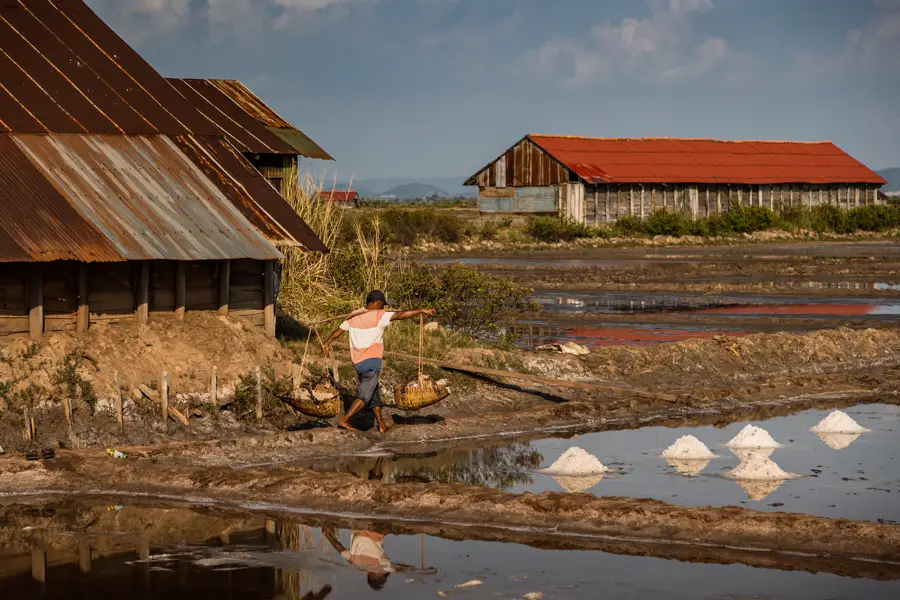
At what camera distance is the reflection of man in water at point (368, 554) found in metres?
10.4

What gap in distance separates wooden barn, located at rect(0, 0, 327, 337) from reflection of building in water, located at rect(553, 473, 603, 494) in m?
5.11

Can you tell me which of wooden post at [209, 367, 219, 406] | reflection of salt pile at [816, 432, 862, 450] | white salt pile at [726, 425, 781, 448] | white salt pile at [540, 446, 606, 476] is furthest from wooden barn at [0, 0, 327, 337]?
reflection of salt pile at [816, 432, 862, 450]

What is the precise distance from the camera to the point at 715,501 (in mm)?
12953

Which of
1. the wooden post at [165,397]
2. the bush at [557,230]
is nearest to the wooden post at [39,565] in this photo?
the wooden post at [165,397]

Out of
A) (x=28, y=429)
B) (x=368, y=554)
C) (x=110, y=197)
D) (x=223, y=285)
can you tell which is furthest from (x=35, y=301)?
(x=368, y=554)

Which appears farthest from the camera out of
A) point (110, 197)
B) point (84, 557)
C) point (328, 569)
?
point (110, 197)

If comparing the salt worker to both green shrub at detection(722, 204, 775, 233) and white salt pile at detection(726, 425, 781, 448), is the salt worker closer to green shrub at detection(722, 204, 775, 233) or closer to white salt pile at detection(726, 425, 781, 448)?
white salt pile at detection(726, 425, 781, 448)

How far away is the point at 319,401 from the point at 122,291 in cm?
312

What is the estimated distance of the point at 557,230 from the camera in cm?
5850

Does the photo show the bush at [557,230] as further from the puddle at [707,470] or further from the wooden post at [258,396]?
the wooden post at [258,396]

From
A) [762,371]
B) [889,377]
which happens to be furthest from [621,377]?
[889,377]

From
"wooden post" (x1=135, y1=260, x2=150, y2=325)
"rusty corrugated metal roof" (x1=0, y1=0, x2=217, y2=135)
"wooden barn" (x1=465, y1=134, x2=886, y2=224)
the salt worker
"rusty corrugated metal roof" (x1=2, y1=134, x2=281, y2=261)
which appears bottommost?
the salt worker

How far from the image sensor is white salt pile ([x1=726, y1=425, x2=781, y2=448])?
51.9ft

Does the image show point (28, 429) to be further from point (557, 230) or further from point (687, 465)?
point (557, 230)
